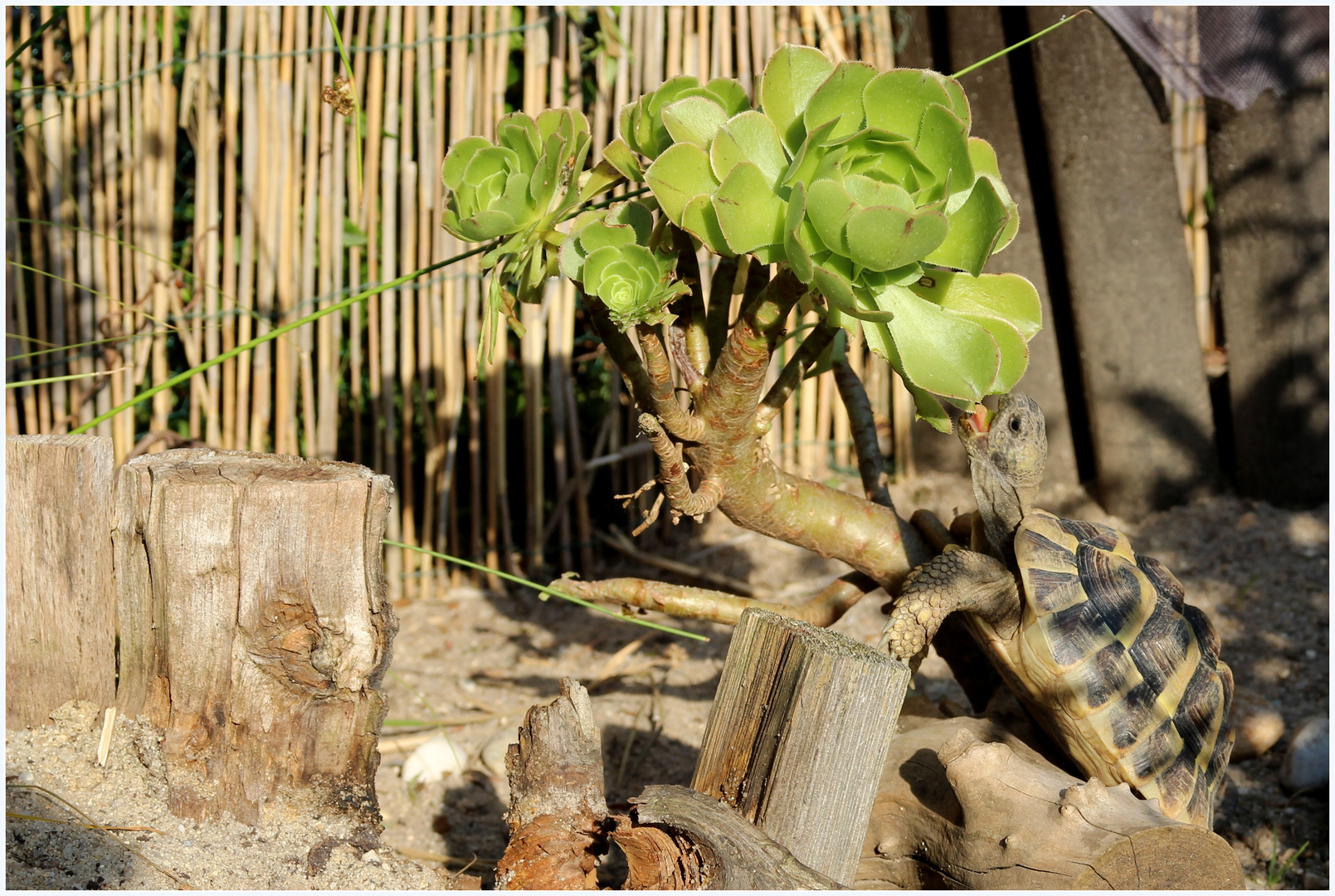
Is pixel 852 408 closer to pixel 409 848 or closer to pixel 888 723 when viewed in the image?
pixel 888 723

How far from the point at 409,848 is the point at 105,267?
1.73m

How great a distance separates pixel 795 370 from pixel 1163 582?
2.21ft

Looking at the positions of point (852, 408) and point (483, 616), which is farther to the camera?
point (483, 616)

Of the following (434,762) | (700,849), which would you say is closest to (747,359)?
(700,849)

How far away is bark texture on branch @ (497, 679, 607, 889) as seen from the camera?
3.87ft

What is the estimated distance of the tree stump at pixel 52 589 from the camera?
4.10 feet

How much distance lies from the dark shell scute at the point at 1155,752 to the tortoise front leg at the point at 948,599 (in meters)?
0.23

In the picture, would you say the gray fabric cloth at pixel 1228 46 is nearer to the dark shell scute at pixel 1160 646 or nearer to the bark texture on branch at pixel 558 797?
the dark shell scute at pixel 1160 646

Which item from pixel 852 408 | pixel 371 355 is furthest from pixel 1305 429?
pixel 371 355

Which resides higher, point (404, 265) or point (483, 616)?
point (404, 265)

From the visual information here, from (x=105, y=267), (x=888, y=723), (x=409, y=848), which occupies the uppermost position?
(x=105, y=267)

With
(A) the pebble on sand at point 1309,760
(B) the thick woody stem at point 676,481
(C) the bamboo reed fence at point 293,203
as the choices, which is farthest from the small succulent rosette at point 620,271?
(A) the pebble on sand at point 1309,760

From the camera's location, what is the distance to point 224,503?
114 cm

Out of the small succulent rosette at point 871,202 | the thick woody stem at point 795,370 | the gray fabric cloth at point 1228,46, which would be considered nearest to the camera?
the small succulent rosette at point 871,202
